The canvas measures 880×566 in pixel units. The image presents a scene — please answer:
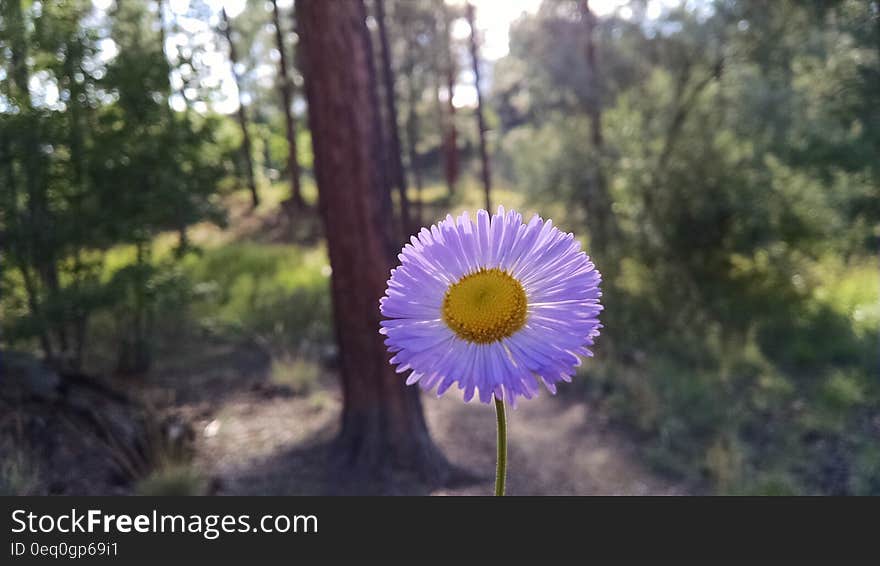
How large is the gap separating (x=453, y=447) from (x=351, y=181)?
7.90ft

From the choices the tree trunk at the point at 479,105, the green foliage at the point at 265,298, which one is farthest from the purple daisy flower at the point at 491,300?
the tree trunk at the point at 479,105

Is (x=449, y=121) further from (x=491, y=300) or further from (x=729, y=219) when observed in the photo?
(x=491, y=300)

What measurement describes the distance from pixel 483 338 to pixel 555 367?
0.09 m

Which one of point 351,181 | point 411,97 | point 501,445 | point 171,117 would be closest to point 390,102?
point 171,117

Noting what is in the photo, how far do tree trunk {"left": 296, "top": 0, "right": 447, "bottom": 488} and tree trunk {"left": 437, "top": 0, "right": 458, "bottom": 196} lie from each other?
49.2ft

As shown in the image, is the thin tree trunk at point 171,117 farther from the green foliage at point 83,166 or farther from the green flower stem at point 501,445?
the green flower stem at point 501,445

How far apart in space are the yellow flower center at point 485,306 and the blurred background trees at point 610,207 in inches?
129

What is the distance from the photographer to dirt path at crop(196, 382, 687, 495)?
479cm

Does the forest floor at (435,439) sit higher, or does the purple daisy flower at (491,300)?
the purple daisy flower at (491,300)

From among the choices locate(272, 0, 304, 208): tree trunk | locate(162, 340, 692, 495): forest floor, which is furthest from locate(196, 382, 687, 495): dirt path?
locate(272, 0, 304, 208): tree trunk

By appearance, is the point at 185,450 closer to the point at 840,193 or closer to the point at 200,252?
the point at 200,252

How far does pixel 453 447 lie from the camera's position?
18.0ft

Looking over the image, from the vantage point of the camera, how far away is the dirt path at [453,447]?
479cm

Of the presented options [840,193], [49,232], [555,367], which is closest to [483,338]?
[555,367]
